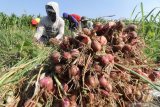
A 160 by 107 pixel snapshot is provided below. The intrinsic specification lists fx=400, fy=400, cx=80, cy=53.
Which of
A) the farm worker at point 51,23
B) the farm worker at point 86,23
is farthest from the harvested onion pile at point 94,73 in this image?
the farm worker at point 51,23

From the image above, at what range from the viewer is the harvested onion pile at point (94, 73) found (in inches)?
80.8

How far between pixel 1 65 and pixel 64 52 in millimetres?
1265

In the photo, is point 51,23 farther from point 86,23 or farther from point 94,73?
point 94,73

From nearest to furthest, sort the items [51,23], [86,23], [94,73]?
1. [94,73]
2. [86,23]
3. [51,23]

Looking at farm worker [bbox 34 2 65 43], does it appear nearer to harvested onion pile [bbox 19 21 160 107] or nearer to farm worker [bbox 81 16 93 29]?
farm worker [bbox 81 16 93 29]

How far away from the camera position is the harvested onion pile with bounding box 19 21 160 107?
2.05 metres

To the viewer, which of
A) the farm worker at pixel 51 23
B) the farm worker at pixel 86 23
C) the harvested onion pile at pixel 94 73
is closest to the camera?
the harvested onion pile at pixel 94 73

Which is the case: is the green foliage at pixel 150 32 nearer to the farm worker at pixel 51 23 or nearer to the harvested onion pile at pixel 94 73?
the harvested onion pile at pixel 94 73

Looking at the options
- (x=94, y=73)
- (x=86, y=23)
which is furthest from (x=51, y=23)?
(x=94, y=73)

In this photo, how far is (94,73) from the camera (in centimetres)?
207

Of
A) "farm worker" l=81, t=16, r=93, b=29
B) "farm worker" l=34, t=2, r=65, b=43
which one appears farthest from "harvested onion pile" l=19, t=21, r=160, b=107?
"farm worker" l=34, t=2, r=65, b=43

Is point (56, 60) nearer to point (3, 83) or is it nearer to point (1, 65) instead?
point (3, 83)

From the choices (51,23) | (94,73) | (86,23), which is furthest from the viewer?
(51,23)

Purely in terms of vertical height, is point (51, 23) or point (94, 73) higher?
point (94, 73)
